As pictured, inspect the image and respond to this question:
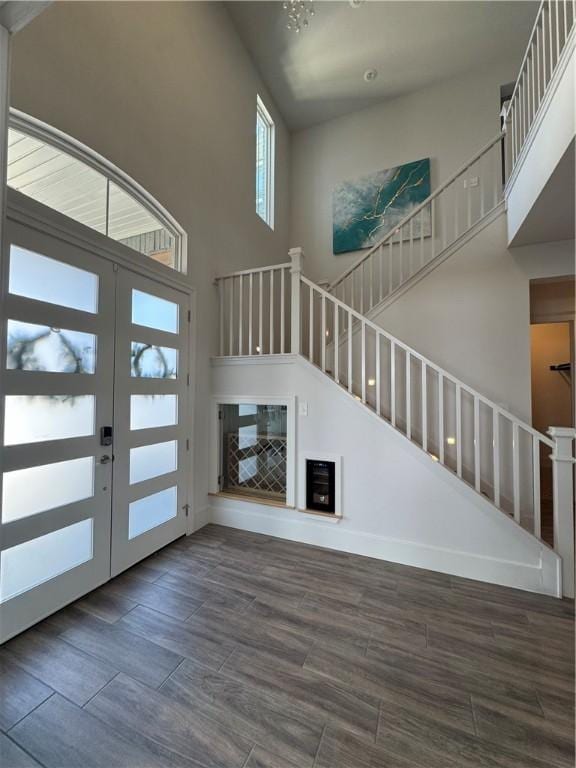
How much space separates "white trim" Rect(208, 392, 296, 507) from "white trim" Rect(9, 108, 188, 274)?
4.60ft

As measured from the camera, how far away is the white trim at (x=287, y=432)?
3.12 meters

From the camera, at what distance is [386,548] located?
2742 mm

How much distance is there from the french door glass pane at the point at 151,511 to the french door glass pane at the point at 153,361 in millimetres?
1053

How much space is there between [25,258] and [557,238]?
443cm

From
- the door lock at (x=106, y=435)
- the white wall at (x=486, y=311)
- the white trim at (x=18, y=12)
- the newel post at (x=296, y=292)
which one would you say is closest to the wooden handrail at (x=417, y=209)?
the white wall at (x=486, y=311)

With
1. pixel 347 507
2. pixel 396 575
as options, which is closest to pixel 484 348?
pixel 347 507

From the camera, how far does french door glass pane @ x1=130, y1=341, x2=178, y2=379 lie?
8.80 ft

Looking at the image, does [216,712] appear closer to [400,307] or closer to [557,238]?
[400,307]

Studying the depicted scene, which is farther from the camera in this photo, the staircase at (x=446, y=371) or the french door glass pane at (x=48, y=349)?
the staircase at (x=446, y=371)

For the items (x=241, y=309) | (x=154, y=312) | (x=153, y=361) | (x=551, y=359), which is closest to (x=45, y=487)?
(x=153, y=361)

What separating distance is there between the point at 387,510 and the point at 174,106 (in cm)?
429

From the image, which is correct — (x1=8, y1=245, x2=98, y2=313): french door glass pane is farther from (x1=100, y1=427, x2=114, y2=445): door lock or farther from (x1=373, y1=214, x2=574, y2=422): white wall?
(x1=373, y1=214, x2=574, y2=422): white wall

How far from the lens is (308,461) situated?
3.09m

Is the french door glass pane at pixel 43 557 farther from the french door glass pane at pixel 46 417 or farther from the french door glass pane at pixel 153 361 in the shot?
the french door glass pane at pixel 153 361
